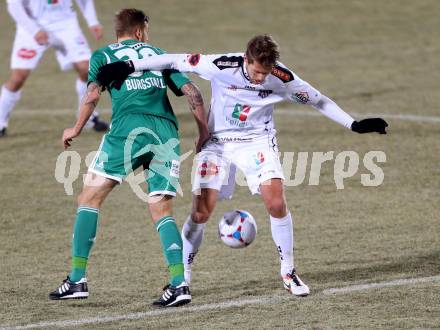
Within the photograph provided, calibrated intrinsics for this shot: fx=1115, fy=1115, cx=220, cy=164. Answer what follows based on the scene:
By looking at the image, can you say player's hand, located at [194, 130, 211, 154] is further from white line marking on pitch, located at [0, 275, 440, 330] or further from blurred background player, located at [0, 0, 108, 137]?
blurred background player, located at [0, 0, 108, 137]

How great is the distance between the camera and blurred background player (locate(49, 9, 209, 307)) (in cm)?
841

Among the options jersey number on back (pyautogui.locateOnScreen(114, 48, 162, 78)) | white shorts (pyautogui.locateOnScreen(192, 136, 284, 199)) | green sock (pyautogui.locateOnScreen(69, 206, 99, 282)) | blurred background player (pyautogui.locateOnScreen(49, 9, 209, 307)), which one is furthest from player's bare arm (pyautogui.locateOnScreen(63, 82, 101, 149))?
white shorts (pyautogui.locateOnScreen(192, 136, 284, 199))

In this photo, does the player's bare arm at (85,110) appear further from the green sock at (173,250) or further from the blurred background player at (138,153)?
the green sock at (173,250)

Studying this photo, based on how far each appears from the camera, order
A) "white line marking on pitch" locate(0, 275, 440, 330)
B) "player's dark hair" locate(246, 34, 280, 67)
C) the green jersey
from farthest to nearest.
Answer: the green jersey → "player's dark hair" locate(246, 34, 280, 67) → "white line marking on pitch" locate(0, 275, 440, 330)

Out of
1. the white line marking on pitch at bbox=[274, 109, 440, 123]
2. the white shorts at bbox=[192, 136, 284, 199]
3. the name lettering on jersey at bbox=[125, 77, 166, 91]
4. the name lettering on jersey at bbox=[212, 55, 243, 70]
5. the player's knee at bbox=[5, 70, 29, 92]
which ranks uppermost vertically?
the player's knee at bbox=[5, 70, 29, 92]

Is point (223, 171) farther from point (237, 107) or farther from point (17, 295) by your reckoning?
point (17, 295)

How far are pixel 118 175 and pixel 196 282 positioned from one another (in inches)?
47.2

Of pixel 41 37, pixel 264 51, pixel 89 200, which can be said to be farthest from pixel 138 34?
pixel 41 37

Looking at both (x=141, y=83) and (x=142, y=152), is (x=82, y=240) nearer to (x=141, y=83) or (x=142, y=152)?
(x=142, y=152)

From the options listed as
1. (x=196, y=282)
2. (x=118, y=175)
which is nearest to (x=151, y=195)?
(x=118, y=175)

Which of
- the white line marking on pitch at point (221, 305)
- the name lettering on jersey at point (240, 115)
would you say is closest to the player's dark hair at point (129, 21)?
the name lettering on jersey at point (240, 115)

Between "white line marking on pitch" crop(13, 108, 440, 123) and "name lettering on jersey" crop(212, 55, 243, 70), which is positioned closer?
"name lettering on jersey" crop(212, 55, 243, 70)

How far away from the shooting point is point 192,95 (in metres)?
8.53

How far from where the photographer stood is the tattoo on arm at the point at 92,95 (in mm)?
8523
